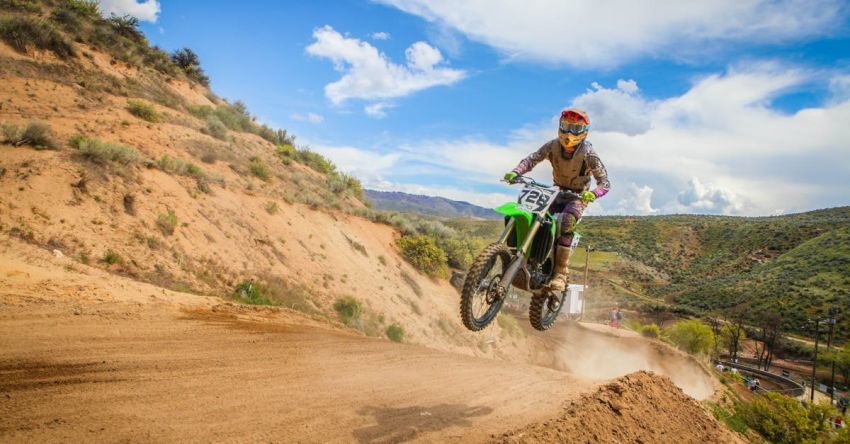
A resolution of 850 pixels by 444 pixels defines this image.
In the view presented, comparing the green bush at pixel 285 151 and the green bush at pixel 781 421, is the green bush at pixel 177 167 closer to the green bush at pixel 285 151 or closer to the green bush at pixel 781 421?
the green bush at pixel 285 151

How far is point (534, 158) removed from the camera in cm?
784

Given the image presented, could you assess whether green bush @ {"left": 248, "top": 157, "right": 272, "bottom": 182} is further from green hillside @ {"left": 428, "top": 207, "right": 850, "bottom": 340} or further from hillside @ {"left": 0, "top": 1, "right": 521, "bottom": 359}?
green hillside @ {"left": 428, "top": 207, "right": 850, "bottom": 340}

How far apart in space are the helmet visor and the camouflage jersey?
38 cm

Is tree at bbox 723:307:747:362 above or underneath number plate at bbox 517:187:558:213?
underneath

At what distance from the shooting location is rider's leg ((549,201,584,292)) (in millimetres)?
6988

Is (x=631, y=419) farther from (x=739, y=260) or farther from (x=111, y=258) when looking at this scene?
(x=739, y=260)

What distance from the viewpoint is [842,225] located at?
88500 millimetres

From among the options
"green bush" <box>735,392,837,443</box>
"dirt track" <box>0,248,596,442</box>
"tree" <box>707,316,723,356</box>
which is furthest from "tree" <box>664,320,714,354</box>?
"dirt track" <box>0,248,596,442</box>

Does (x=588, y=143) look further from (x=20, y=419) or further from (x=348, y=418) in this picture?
(x=20, y=419)

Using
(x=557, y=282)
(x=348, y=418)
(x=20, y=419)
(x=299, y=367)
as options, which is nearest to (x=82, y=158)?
(x=299, y=367)

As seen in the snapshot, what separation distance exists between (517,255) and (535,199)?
105 cm

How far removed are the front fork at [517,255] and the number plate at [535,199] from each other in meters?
0.15

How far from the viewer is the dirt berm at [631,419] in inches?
239

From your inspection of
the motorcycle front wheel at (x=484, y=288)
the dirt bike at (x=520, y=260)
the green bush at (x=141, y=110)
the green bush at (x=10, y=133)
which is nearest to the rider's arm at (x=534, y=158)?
the dirt bike at (x=520, y=260)
